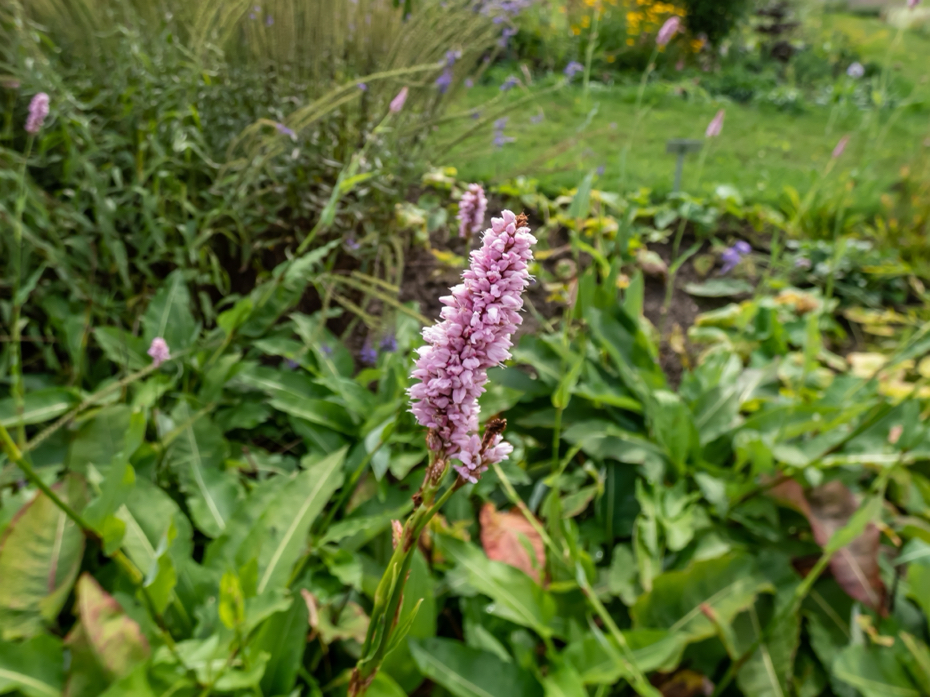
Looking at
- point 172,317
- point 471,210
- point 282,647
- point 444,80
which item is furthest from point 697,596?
point 444,80

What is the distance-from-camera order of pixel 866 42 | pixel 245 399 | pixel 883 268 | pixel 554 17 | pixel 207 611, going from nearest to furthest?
pixel 207 611, pixel 245 399, pixel 883 268, pixel 554 17, pixel 866 42

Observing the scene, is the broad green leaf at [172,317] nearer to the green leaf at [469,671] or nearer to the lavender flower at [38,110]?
the lavender flower at [38,110]

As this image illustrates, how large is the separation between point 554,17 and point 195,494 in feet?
21.4

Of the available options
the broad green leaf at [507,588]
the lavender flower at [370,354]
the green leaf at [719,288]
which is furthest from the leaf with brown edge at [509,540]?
the green leaf at [719,288]

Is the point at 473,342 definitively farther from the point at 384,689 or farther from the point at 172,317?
the point at 172,317

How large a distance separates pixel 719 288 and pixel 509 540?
2.09 m

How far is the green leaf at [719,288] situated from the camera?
10.2 ft

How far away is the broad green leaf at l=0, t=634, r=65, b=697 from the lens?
3.51 feet

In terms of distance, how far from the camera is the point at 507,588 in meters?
1.37

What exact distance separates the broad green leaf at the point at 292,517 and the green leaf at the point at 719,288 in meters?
2.29

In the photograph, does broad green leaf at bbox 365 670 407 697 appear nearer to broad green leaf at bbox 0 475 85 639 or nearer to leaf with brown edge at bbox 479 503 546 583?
leaf with brown edge at bbox 479 503 546 583

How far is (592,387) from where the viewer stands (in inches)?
73.6

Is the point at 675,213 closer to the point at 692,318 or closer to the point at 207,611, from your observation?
the point at 692,318

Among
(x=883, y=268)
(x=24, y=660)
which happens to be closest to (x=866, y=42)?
(x=883, y=268)
